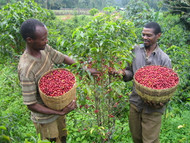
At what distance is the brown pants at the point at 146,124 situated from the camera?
7.29 feet

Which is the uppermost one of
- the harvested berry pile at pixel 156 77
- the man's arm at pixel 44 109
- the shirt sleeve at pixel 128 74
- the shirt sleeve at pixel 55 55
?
the shirt sleeve at pixel 55 55

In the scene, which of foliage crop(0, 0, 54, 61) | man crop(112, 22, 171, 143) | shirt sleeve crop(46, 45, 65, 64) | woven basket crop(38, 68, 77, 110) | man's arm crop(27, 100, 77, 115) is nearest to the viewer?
woven basket crop(38, 68, 77, 110)

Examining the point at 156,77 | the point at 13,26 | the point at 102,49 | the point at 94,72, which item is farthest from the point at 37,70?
the point at 13,26

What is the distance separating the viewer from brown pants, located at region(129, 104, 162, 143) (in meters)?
2.22

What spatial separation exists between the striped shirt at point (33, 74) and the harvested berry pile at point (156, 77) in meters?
1.11

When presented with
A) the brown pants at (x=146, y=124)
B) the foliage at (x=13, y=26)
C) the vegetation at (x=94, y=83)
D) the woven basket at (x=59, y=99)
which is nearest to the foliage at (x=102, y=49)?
the vegetation at (x=94, y=83)

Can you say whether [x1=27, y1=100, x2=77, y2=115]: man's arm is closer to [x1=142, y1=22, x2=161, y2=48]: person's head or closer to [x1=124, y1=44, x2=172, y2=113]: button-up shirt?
[x1=124, y1=44, x2=172, y2=113]: button-up shirt

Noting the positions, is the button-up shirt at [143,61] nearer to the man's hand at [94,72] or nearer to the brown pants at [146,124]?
the brown pants at [146,124]

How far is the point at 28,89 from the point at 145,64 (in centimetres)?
153

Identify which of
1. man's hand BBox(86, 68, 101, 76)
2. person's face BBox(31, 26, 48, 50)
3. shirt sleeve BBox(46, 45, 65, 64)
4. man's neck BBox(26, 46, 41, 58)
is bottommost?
man's hand BBox(86, 68, 101, 76)

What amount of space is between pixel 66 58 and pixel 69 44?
1.14 feet

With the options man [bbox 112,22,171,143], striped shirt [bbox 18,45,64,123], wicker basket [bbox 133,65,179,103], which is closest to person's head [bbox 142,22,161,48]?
man [bbox 112,22,171,143]

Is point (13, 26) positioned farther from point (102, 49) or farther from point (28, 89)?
point (102, 49)

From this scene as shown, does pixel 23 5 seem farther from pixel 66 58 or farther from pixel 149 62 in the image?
pixel 149 62
